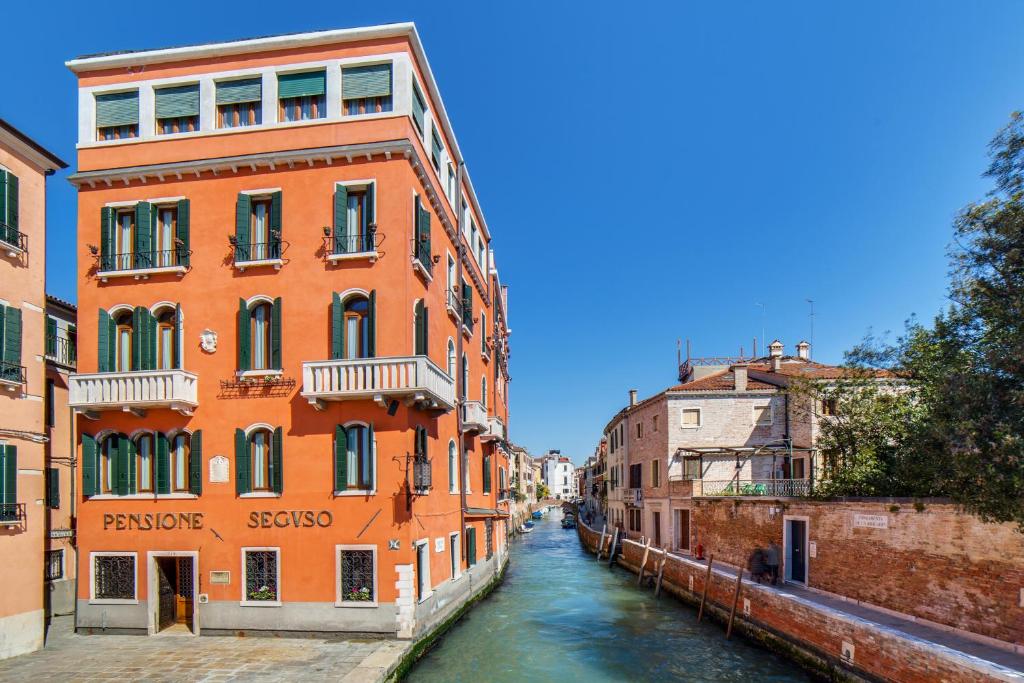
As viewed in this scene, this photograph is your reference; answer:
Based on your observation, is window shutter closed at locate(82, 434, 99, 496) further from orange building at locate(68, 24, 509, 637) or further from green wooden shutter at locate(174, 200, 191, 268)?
green wooden shutter at locate(174, 200, 191, 268)

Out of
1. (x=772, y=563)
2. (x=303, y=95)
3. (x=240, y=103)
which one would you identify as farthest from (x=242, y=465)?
(x=772, y=563)

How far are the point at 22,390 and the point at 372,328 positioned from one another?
6.62 meters

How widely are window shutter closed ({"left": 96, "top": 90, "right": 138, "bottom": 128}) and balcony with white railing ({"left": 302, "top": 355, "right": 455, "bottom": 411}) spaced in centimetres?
722

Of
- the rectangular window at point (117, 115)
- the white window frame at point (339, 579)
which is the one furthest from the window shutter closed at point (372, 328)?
the rectangular window at point (117, 115)

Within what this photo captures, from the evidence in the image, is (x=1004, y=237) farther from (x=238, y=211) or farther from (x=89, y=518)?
(x=89, y=518)

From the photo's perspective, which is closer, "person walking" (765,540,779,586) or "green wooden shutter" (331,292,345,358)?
"green wooden shutter" (331,292,345,358)

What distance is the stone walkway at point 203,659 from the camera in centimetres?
1064

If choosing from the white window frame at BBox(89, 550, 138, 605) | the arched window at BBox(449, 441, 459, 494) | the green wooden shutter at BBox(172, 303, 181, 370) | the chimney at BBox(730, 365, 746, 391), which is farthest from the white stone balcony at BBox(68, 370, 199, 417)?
the chimney at BBox(730, 365, 746, 391)

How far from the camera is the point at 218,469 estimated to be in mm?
13531

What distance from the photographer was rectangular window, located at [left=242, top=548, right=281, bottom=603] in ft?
43.0

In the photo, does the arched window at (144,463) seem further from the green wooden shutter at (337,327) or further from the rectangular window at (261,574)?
the green wooden shutter at (337,327)

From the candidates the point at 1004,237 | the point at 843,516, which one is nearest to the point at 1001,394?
the point at 1004,237

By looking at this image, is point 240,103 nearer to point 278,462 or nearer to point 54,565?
point 278,462

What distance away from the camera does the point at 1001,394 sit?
30.4ft
